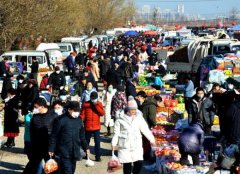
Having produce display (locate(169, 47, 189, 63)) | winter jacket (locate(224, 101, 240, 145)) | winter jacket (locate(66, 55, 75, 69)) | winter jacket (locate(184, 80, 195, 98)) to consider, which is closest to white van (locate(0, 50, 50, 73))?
winter jacket (locate(66, 55, 75, 69))

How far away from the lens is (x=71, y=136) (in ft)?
28.2

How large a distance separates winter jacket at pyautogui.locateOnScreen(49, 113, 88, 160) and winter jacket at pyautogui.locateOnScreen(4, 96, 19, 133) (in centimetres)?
454

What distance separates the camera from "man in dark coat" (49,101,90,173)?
8.56m

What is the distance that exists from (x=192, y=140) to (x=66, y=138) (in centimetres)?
207

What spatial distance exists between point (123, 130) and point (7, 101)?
5074 mm

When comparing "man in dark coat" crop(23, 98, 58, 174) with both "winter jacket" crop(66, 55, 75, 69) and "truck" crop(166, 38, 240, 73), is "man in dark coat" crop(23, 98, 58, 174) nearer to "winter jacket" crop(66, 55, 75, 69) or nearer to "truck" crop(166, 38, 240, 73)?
"truck" crop(166, 38, 240, 73)

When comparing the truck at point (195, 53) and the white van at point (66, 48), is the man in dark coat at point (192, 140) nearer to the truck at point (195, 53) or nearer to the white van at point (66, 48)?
the truck at point (195, 53)

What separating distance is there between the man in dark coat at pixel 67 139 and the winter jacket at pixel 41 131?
960 mm

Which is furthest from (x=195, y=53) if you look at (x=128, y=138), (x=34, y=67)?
(x=128, y=138)

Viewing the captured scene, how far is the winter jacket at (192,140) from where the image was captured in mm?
9227

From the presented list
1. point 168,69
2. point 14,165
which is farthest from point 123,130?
point 168,69

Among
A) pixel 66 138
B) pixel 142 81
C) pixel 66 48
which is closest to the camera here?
pixel 66 138

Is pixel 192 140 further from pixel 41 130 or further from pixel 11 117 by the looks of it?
pixel 11 117

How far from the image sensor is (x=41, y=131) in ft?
31.4
